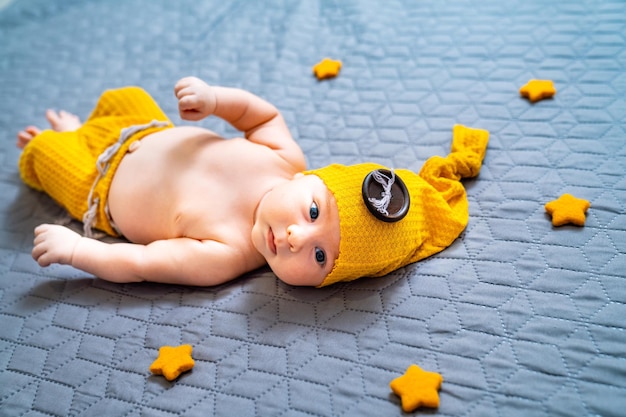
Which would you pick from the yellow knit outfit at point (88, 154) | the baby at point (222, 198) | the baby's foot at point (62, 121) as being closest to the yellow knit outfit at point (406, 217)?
the baby at point (222, 198)

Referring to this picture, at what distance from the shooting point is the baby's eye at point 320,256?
0.87 metres

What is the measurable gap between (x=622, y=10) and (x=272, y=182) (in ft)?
3.17

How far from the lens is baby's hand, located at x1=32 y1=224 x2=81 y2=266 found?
0.98 m

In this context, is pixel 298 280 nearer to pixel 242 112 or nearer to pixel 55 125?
pixel 242 112

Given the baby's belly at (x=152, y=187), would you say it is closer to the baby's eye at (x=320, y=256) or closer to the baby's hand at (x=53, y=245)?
the baby's hand at (x=53, y=245)

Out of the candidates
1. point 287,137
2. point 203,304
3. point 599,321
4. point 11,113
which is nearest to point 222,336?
point 203,304

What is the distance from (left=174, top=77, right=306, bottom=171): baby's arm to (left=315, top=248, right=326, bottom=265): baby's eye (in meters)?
0.26

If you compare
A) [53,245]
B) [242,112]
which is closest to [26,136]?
[53,245]

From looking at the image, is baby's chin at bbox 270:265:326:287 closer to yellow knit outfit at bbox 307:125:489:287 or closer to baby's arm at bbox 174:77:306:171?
yellow knit outfit at bbox 307:125:489:287

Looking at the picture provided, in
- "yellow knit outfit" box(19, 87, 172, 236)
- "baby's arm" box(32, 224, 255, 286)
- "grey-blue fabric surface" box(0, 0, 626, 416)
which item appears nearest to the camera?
"grey-blue fabric surface" box(0, 0, 626, 416)

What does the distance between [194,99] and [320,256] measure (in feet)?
1.31

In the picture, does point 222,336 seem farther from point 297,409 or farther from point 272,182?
point 272,182

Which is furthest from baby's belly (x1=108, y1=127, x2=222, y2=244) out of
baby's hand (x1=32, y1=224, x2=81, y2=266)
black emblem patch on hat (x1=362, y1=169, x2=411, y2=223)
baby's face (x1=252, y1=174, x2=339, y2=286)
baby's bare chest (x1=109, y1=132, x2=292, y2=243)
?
black emblem patch on hat (x1=362, y1=169, x2=411, y2=223)

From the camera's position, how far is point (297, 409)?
30.5 inches
